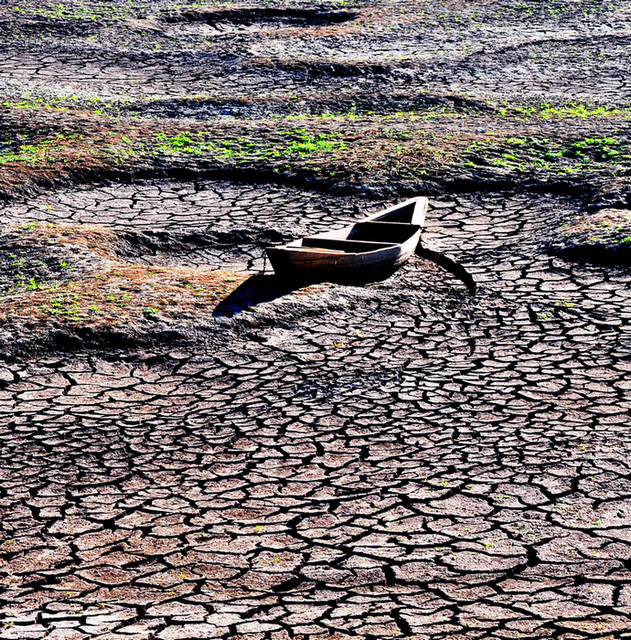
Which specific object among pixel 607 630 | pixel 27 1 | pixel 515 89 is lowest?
pixel 607 630

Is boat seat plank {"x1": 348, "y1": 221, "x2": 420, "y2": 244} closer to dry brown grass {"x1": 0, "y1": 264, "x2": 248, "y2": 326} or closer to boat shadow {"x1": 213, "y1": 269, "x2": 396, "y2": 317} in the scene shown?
boat shadow {"x1": 213, "y1": 269, "x2": 396, "y2": 317}

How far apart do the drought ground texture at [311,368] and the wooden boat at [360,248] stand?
5.9 inches

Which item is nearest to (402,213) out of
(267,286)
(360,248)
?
(360,248)

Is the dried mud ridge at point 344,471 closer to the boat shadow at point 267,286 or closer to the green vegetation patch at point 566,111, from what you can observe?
the boat shadow at point 267,286

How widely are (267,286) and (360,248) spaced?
0.84m

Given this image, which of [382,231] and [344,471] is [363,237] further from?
[344,471]

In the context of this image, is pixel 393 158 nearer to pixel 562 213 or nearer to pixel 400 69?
pixel 562 213

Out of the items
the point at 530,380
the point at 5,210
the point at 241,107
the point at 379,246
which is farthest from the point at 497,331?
the point at 241,107

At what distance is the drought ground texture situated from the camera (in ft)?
13.2

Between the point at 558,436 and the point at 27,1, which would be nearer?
the point at 558,436

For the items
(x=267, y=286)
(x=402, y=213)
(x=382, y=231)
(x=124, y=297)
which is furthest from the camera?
(x=402, y=213)

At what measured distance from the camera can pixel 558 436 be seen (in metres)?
5.12

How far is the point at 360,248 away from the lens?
750cm

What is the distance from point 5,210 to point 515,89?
260 inches
